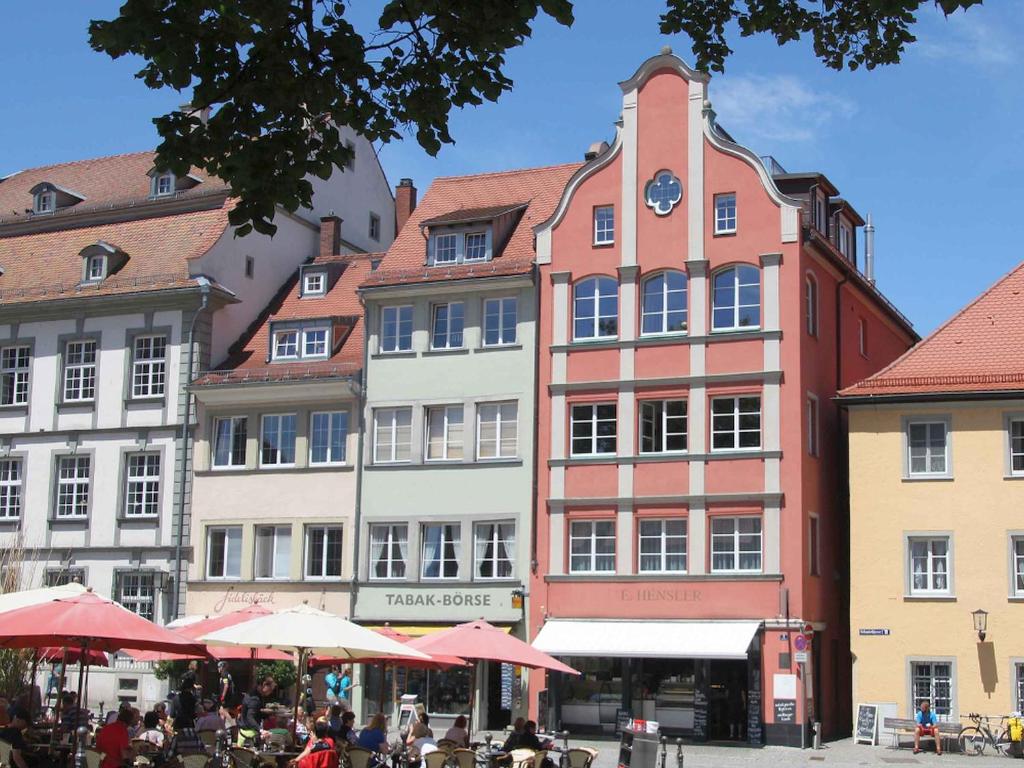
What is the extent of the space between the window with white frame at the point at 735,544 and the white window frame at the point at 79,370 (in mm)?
18584

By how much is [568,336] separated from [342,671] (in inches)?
397

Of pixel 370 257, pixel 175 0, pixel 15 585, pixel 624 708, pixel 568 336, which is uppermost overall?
pixel 370 257

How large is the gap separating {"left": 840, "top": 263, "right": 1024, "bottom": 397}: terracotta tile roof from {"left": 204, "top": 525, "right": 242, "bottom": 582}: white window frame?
16514 mm

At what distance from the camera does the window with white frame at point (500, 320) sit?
41.2 metres

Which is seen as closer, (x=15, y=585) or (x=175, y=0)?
(x=175, y=0)

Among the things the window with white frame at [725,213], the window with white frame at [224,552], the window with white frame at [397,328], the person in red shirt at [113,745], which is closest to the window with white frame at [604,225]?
the window with white frame at [725,213]

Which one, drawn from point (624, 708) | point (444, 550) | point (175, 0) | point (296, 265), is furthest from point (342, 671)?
point (175, 0)

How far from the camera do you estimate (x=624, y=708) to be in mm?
37938

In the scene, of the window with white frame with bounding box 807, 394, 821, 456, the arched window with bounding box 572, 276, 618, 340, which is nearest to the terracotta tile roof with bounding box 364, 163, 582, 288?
the arched window with bounding box 572, 276, 618, 340

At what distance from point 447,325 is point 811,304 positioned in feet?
30.4

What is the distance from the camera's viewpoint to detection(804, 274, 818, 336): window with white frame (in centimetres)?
3888

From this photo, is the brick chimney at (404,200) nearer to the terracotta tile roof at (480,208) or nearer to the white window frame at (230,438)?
the terracotta tile roof at (480,208)

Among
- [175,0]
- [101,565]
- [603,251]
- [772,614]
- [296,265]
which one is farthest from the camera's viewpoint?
[296,265]

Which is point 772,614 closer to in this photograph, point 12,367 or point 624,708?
point 624,708
